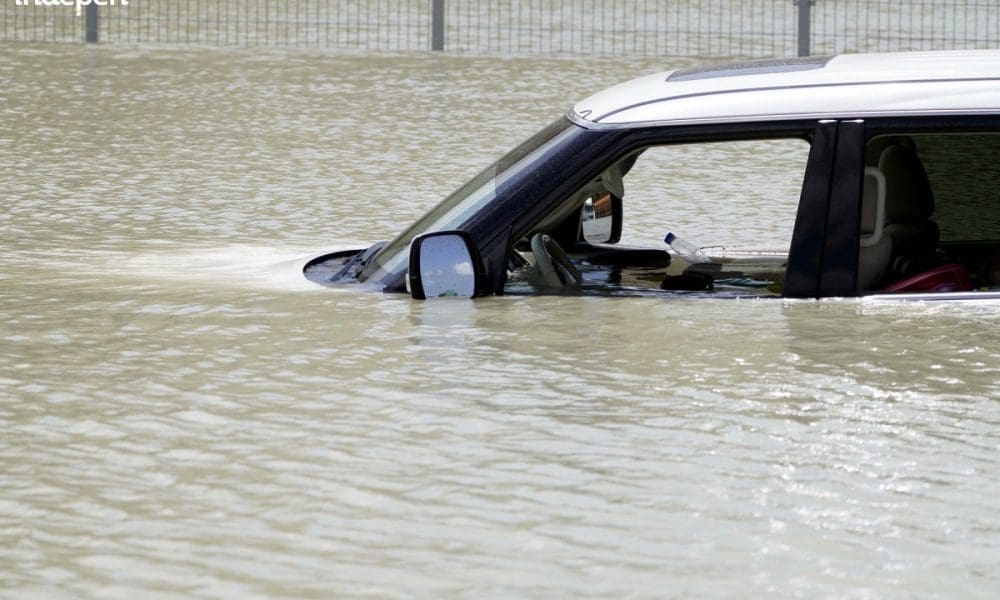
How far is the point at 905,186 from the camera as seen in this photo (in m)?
6.29

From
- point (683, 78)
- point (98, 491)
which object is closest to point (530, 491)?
point (98, 491)

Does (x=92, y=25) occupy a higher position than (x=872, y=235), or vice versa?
(x=92, y=25)

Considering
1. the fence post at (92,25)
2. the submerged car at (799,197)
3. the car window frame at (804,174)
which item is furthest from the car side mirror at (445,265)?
the fence post at (92,25)

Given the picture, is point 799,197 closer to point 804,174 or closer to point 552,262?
point 804,174

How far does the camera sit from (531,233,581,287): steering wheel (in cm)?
656

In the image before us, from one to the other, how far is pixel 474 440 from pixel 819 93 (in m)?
1.62

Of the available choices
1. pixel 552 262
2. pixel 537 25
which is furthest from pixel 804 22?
pixel 552 262

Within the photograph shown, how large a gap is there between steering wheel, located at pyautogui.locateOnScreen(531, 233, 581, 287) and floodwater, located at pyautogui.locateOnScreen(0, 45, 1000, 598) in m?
0.07

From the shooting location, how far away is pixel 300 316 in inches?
269

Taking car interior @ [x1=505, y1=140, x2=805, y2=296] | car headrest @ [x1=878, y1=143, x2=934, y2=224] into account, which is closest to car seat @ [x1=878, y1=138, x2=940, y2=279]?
car headrest @ [x1=878, y1=143, x2=934, y2=224]

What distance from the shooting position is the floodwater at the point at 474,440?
4.30 metres

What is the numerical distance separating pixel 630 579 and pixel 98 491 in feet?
4.59

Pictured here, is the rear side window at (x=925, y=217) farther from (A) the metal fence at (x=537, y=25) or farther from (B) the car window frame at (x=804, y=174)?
(A) the metal fence at (x=537, y=25)

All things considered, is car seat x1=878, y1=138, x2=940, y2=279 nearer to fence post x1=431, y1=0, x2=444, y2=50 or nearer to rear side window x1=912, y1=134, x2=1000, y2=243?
rear side window x1=912, y1=134, x2=1000, y2=243
